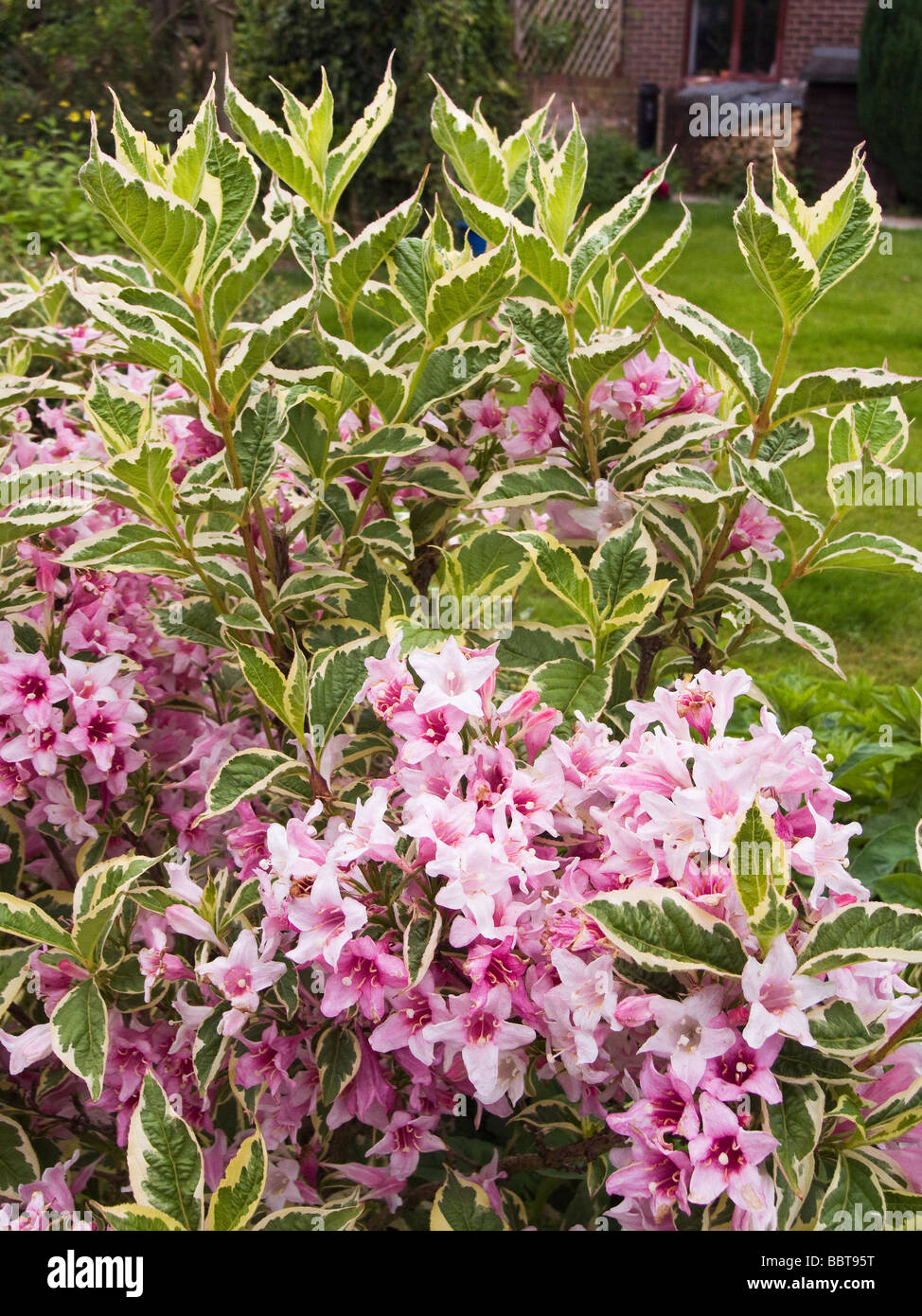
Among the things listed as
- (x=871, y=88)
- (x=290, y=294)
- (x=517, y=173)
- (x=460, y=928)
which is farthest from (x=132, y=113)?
(x=460, y=928)

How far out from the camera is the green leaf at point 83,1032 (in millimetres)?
1139

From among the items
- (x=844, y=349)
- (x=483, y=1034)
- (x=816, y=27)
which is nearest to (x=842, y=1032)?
(x=483, y=1034)

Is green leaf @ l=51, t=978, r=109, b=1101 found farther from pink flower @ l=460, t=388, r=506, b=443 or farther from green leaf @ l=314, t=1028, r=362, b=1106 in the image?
pink flower @ l=460, t=388, r=506, b=443

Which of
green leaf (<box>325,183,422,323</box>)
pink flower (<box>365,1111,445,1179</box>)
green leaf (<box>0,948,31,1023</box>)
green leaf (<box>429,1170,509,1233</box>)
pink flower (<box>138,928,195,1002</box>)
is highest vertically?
green leaf (<box>325,183,422,323</box>)

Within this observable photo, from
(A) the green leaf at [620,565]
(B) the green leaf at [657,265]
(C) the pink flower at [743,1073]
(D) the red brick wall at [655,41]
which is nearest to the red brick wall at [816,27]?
(D) the red brick wall at [655,41]

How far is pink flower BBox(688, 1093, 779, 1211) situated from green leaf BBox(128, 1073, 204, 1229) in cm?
40

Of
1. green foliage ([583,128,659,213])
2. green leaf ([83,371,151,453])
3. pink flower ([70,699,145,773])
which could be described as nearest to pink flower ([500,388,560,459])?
green leaf ([83,371,151,453])

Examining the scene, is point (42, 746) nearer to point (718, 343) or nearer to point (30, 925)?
point (30, 925)

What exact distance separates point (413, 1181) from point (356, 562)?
2.58 ft

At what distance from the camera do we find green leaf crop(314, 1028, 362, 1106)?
3.76 ft

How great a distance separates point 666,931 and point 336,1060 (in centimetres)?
43

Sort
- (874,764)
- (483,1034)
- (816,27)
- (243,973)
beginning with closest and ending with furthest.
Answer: (483,1034) → (243,973) → (874,764) → (816,27)

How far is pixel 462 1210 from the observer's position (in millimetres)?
1148

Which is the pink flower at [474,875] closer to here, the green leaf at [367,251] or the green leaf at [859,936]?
the green leaf at [859,936]
